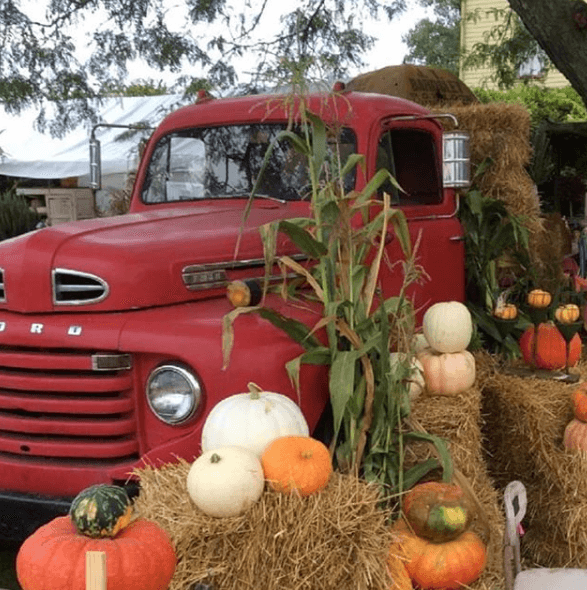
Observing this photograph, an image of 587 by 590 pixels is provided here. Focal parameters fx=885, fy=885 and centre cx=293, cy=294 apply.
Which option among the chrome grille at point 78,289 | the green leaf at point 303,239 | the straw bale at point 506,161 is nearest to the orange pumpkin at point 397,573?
the green leaf at point 303,239

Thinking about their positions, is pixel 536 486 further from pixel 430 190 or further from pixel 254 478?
pixel 254 478

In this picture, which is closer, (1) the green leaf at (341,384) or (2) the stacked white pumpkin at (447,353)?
(1) the green leaf at (341,384)

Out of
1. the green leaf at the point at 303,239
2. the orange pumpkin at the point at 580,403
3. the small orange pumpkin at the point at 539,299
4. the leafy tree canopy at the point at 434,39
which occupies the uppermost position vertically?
the leafy tree canopy at the point at 434,39

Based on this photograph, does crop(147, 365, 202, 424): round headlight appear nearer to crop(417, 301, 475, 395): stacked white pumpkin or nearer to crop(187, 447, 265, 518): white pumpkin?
crop(187, 447, 265, 518): white pumpkin

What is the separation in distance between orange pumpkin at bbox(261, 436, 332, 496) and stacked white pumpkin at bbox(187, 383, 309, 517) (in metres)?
0.04

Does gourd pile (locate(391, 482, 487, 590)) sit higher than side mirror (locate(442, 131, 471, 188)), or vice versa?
side mirror (locate(442, 131, 471, 188))

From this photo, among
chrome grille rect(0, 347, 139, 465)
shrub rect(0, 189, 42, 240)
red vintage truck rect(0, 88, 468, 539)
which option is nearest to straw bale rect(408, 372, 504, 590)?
A: red vintage truck rect(0, 88, 468, 539)

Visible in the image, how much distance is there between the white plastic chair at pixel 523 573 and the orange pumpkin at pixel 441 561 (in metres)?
0.11

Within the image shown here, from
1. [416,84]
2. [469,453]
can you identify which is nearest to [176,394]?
[469,453]

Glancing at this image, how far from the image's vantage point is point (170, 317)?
316cm

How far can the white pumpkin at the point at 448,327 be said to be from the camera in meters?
4.18

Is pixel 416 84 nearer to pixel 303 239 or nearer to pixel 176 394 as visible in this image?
pixel 303 239

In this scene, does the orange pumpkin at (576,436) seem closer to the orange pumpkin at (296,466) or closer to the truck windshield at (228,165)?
the truck windshield at (228,165)

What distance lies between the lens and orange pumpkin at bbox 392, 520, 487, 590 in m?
2.90
